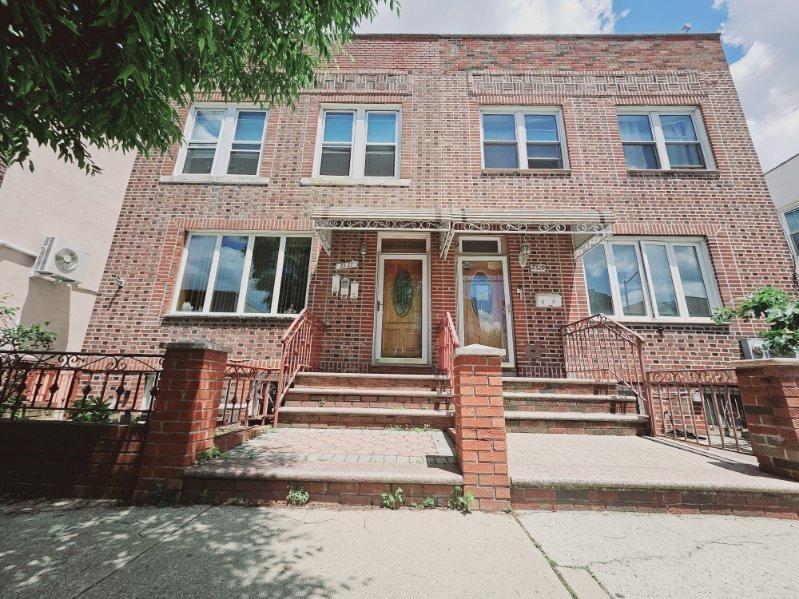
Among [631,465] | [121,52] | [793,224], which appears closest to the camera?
[121,52]

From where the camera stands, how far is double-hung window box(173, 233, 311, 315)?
7102 mm

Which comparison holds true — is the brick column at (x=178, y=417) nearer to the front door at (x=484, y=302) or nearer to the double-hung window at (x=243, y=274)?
the double-hung window at (x=243, y=274)

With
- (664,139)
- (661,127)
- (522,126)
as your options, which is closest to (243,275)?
(522,126)

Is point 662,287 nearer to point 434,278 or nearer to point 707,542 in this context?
point 434,278

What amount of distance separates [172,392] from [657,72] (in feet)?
38.7

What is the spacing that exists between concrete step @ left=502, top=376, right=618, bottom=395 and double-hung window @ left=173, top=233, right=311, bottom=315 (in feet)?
14.7

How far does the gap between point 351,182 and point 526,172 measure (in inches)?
160

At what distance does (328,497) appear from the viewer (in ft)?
9.21

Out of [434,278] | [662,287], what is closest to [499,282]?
[434,278]

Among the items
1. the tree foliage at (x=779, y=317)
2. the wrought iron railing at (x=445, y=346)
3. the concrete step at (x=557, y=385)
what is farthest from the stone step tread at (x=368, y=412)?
the tree foliage at (x=779, y=317)

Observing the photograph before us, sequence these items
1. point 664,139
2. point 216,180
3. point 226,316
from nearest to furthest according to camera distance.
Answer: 1. point 226,316
2. point 216,180
3. point 664,139

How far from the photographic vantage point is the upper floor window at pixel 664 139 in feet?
25.4

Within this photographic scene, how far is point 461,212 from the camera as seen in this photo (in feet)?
20.3

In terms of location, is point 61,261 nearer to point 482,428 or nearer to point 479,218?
point 479,218
